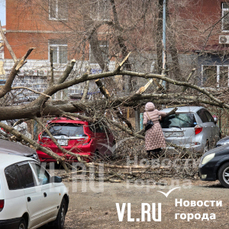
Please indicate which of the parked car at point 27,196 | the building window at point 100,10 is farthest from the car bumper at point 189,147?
the building window at point 100,10

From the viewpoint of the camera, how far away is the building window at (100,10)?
1617 cm

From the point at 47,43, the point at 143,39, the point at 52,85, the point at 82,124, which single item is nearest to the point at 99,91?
the point at 82,124

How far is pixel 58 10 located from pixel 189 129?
25.3 feet

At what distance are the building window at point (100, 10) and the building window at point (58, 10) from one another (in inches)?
52.2

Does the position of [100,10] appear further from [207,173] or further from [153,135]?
[207,173]

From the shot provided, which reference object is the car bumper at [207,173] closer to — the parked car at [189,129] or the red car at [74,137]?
the parked car at [189,129]

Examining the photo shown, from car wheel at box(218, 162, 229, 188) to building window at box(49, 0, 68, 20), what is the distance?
9.98 metres

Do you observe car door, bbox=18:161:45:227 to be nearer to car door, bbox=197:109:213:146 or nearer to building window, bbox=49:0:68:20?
car door, bbox=197:109:213:146

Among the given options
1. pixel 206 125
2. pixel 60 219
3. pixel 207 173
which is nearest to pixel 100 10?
pixel 206 125

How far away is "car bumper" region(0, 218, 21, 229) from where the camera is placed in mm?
4906

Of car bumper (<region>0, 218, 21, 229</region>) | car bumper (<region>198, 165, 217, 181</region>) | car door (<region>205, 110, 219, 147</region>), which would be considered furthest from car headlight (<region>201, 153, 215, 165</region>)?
car bumper (<region>0, 218, 21, 229</region>)

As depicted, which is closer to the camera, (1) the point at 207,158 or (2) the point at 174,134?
(1) the point at 207,158

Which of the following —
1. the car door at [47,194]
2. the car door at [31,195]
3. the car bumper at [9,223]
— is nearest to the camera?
the car bumper at [9,223]

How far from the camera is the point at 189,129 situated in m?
12.9
